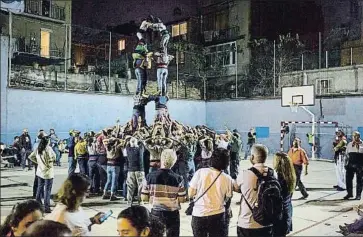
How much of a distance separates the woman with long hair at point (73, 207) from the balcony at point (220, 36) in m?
18.5

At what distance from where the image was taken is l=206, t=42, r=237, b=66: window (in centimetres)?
2000

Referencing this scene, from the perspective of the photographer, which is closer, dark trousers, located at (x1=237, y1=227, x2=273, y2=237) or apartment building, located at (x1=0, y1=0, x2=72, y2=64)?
dark trousers, located at (x1=237, y1=227, x2=273, y2=237)

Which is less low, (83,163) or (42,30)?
(42,30)

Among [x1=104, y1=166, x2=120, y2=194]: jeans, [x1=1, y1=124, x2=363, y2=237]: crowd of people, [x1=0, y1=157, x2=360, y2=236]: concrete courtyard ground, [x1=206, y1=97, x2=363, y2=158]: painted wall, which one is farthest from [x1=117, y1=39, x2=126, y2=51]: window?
[x1=1, y1=124, x2=363, y2=237]: crowd of people

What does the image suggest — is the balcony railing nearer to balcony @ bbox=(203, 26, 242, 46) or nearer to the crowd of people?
balcony @ bbox=(203, 26, 242, 46)

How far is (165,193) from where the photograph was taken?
3205 mm

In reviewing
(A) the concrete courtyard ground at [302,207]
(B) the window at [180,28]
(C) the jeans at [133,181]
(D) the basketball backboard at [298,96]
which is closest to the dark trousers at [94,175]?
(A) the concrete courtyard ground at [302,207]

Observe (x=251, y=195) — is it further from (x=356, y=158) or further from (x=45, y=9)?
(x=45, y=9)

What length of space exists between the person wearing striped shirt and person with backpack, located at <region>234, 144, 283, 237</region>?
479mm

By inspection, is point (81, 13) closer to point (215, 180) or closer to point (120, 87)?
point (120, 87)

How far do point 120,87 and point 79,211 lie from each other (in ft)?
44.9

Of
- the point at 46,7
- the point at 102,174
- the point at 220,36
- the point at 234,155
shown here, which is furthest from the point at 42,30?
the point at 234,155

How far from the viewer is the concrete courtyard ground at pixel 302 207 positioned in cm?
499

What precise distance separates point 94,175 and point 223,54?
45.8ft
